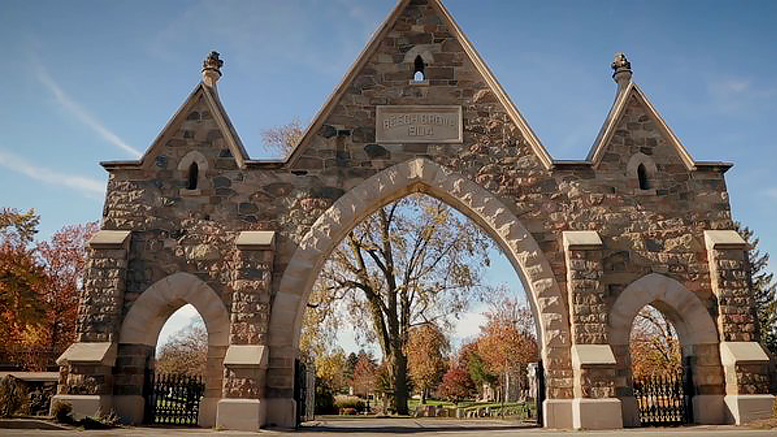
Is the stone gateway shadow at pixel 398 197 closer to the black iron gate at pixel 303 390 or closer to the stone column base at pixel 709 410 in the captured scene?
the stone column base at pixel 709 410

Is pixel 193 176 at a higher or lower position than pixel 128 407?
higher

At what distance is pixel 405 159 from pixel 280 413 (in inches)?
229

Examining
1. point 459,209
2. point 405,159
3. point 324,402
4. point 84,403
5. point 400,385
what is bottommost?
point 324,402

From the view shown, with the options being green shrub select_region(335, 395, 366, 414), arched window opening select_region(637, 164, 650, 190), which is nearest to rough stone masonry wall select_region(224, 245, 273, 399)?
arched window opening select_region(637, 164, 650, 190)

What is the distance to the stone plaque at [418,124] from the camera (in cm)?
1302

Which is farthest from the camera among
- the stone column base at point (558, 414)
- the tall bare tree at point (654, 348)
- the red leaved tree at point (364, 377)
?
the red leaved tree at point (364, 377)

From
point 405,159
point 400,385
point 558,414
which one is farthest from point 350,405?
point 405,159

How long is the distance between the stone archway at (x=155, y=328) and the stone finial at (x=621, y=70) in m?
10.3

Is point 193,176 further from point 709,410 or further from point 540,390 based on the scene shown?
point 709,410

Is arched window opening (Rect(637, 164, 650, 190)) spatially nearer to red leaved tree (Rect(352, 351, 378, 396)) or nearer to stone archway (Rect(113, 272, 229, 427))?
stone archway (Rect(113, 272, 229, 427))

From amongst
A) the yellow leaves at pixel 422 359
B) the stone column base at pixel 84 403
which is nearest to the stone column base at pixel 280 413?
the stone column base at pixel 84 403

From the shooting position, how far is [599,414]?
36.1 ft

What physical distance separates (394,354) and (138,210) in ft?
41.3

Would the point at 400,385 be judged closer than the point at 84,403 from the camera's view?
No
